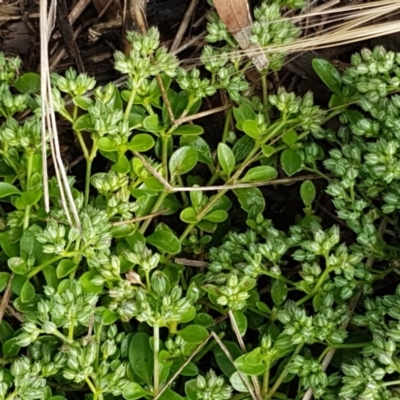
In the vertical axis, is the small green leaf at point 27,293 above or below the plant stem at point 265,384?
above

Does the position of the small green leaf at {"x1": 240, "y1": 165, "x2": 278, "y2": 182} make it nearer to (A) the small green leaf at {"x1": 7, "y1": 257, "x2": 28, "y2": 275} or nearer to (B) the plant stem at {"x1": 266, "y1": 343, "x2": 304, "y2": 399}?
(B) the plant stem at {"x1": 266, "y1": 343, "x2": 304, "y2": 399}

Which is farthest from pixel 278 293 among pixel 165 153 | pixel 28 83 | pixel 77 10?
pixel 77 10

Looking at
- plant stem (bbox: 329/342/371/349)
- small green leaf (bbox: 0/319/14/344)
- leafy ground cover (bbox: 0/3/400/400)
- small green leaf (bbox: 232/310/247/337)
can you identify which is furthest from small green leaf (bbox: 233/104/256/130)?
small green leaf (bbox: 0/319/14/344)

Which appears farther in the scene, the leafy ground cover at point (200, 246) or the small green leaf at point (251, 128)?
the small green leaf at point (251, 128)

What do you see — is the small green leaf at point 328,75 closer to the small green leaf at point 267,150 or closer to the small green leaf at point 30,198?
the small green leaf at point 267,150

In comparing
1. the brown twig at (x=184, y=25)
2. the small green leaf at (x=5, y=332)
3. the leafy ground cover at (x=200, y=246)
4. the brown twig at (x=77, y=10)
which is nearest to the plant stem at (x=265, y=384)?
the leafy ground cover at (x=200, y=246)

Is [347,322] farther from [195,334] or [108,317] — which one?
[108,317]
